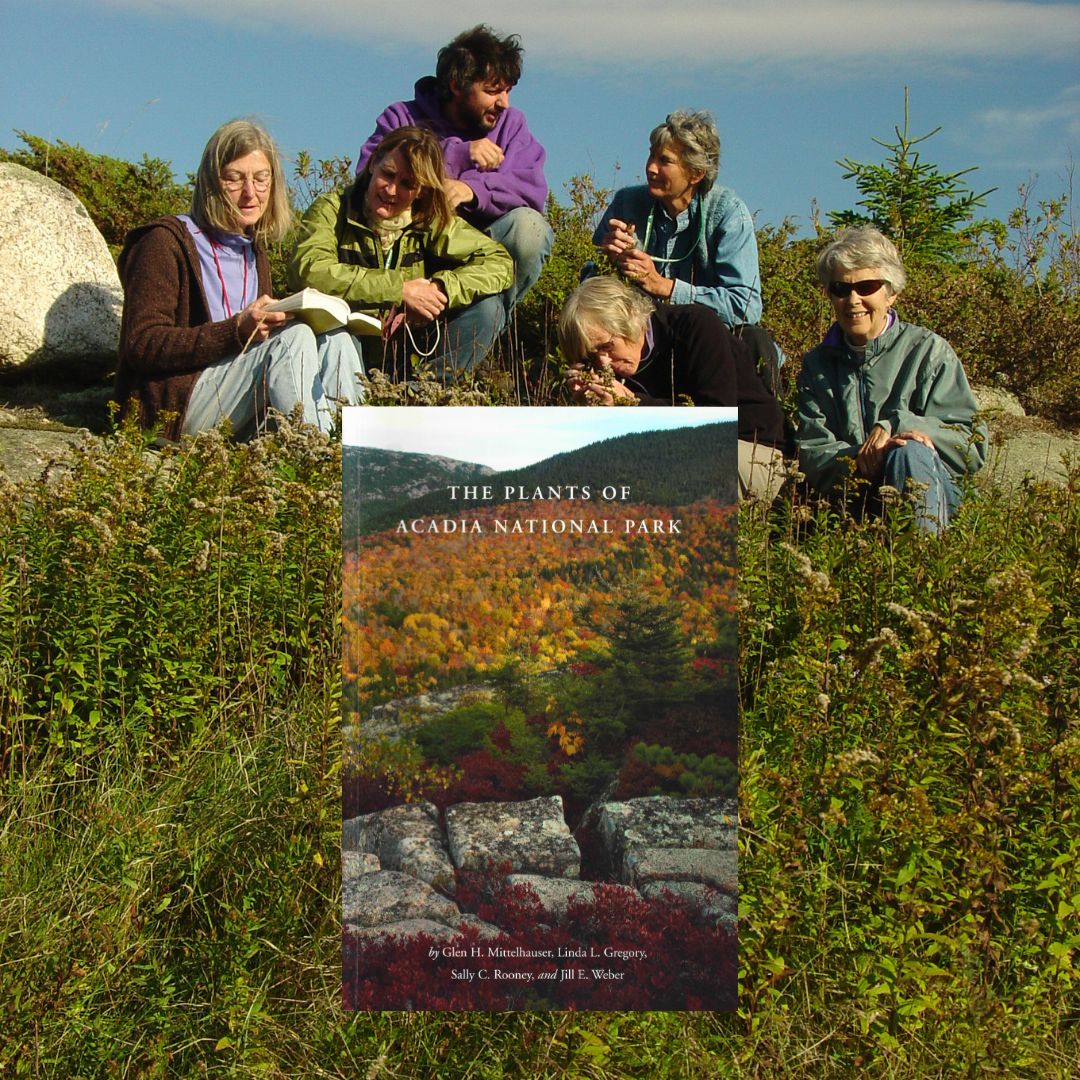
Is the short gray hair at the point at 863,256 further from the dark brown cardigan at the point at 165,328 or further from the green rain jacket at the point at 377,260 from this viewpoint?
the dark brown cardigan at the point at 165,328

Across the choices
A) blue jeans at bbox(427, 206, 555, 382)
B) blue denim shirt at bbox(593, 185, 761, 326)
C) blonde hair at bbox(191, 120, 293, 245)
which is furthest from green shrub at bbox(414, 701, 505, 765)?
A: blonde hair at bbox(191, 120, 293, 245)

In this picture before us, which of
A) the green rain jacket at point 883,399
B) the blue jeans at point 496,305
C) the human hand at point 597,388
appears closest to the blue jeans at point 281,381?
the blue jeans at point 496,305

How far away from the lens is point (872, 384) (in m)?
5.76

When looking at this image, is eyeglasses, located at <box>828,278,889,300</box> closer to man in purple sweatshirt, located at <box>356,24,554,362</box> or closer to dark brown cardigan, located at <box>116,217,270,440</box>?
man in purple sweatshirt, located at <box>356,24,554,362</box>

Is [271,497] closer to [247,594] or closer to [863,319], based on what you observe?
[247,594]

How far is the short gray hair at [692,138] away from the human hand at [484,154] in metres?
0.89

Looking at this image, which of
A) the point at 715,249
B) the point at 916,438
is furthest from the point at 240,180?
the point at 916,438

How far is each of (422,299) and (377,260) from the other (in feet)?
1.15

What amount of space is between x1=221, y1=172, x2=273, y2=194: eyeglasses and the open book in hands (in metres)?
0.74

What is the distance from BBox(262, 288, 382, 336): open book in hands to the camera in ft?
18.4

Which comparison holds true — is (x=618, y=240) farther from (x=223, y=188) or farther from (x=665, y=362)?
(x=223, y=188)

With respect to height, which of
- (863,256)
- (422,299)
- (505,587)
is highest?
(863,256)

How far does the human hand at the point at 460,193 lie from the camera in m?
6.55

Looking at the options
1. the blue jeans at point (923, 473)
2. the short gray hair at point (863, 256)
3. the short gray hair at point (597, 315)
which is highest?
the short gray hair at point (863, 256)
